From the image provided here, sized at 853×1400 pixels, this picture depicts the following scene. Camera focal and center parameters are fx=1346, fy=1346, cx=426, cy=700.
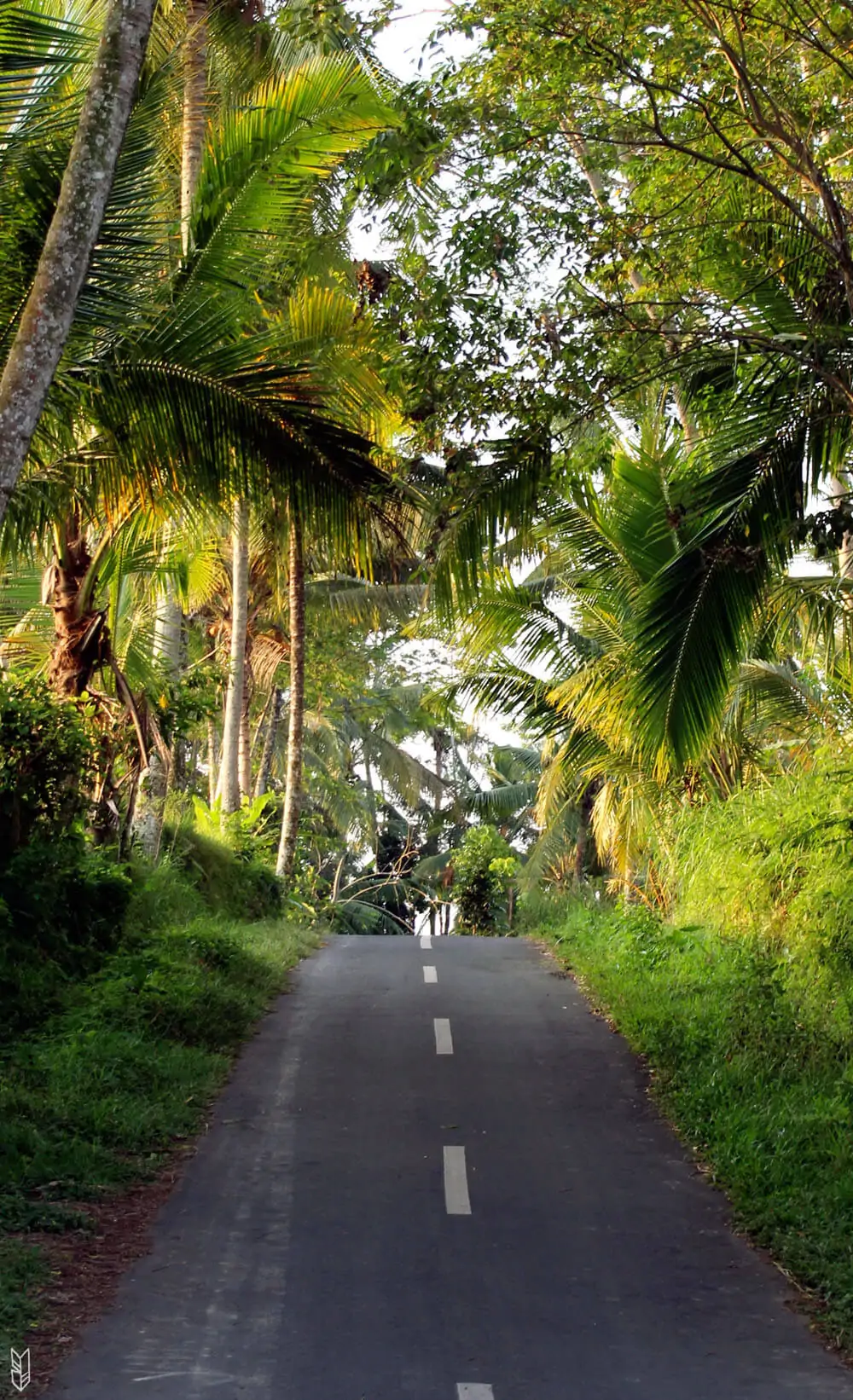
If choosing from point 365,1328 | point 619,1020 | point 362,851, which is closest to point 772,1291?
point 365,1328

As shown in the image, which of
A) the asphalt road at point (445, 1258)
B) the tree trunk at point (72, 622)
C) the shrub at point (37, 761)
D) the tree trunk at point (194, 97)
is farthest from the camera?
the tree trunk at point (194, 97)

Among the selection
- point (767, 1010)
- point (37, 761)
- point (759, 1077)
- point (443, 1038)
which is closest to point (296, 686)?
point (37, 761)

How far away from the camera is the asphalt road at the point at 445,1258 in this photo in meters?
5.15

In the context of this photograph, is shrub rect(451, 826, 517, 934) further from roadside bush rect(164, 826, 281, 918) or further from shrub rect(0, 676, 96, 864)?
shrub rect(0, 676, 96, 864)

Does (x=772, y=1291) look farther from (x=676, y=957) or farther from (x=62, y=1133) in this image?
(x=676, y=957)

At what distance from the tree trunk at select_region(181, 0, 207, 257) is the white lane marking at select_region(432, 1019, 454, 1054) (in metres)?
8.17

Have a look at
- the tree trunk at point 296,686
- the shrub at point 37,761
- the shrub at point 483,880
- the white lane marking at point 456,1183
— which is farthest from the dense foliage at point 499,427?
the shrub at point 483,880

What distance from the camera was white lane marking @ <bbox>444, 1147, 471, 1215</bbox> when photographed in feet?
23.7

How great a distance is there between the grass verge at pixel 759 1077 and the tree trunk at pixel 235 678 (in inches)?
314

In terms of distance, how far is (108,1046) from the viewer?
9445 mm

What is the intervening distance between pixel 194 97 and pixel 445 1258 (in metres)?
13.1

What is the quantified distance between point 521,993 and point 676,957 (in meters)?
1.86

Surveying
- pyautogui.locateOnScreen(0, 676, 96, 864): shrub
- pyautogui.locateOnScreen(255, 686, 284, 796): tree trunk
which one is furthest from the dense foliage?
pyautogui.locateOnScreen(255, 686, 284, 796): tree trunk

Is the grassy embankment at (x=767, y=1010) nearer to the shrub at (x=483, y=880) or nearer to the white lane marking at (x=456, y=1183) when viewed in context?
the white lane marking at (x=456, y=1183)
